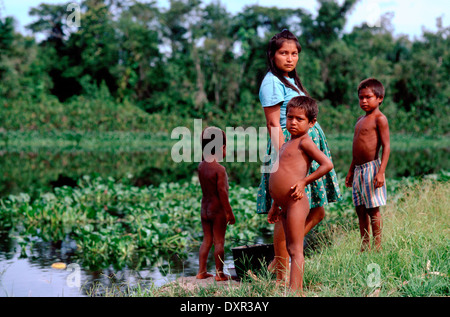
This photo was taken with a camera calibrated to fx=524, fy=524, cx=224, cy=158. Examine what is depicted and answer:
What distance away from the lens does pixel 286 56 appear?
342 centimetres

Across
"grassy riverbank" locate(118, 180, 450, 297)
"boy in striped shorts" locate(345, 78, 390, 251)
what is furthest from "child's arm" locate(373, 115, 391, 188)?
"grassy riverbank" locate(118, 180, 450, 297)

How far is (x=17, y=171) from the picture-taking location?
13.4 meters

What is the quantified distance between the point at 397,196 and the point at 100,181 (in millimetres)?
5131

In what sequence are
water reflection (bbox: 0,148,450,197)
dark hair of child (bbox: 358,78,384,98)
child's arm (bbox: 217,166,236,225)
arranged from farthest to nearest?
1. water reflection (bbox: 0,148,450,197)
2. dark hair of child (bbox: 358,78,384,98)
3. child's arm (bbox: 217,166,236,225)

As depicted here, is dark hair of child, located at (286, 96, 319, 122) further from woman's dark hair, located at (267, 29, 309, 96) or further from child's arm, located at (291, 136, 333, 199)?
woman's dark hair, located at (267, 29, 309, 96)

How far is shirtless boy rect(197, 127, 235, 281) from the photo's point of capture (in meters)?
3.70

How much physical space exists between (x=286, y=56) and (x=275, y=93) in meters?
0.27

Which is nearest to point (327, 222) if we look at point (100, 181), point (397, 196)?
point (397, 196)

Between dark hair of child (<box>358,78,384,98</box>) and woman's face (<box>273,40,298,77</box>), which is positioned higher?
woman's face (<box>273,40,298,77</box>)

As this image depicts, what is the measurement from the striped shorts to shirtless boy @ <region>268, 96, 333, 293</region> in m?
0.97

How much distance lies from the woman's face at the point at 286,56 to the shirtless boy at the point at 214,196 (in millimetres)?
633

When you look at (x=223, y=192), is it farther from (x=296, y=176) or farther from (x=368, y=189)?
(x=368, y=189)

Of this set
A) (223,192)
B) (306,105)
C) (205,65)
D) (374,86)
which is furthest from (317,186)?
(205,65)

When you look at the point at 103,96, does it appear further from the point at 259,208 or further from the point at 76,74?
the point at 259,208
